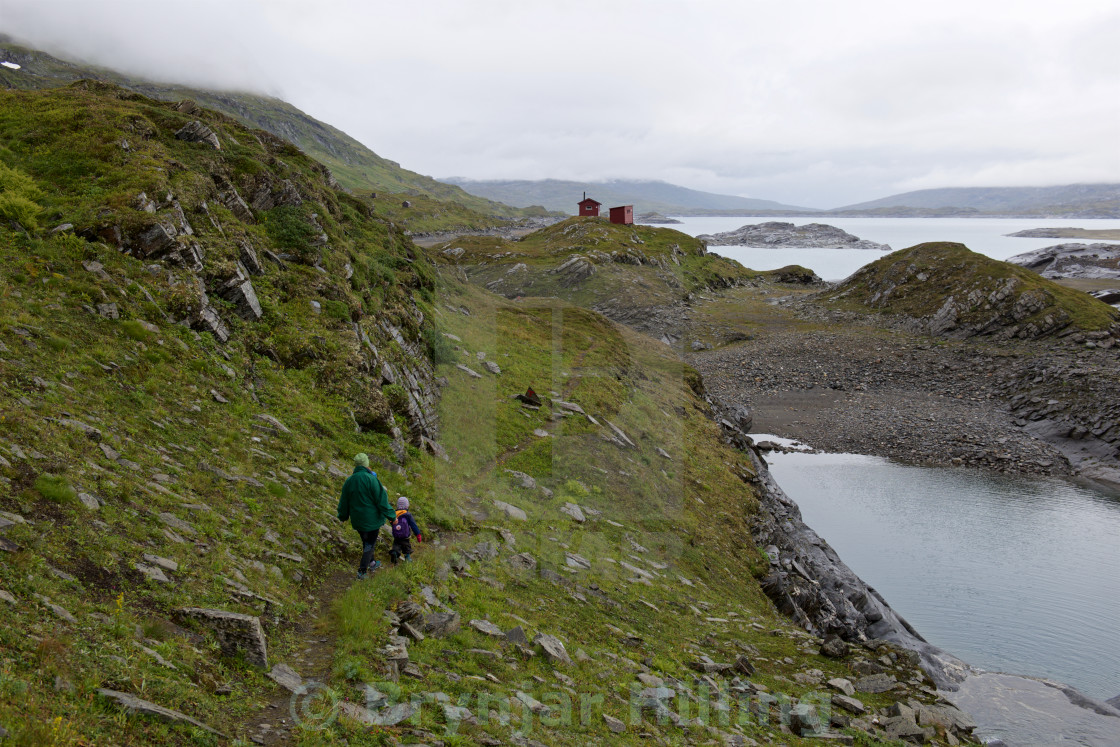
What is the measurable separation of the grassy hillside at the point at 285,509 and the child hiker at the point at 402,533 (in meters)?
0.69

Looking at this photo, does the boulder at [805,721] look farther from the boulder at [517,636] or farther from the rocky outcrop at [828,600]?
the rocky outcrop at [828,600]

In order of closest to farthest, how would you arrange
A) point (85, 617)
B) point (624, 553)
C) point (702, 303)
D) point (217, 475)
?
point (85, 617) → point (217, 475) → point (624, 553) → point (702, 303)

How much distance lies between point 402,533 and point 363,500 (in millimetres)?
1694

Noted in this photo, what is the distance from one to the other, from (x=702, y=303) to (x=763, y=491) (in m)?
82.7

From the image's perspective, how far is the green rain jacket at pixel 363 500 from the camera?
14.7m

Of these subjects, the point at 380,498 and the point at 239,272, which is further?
the point at 239,272

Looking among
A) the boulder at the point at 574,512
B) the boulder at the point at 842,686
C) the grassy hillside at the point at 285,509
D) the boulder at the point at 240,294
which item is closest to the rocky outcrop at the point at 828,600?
the grassy hillside at the point at 285,509

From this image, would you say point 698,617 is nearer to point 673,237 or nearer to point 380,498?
point 380,498

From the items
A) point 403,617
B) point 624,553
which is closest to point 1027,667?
point 624,553

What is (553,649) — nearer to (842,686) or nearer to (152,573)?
(152,573)

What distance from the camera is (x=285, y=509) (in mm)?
15242

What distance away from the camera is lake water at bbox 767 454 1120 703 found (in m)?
29.7

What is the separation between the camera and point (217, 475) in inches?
Answer: 577

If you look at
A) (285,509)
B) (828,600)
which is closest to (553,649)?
(285,509)
